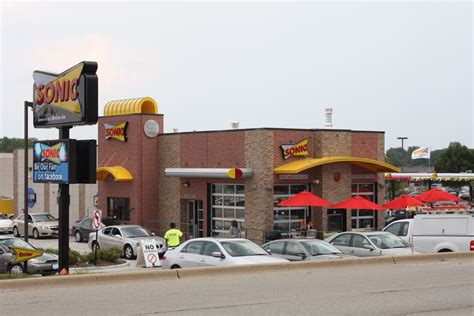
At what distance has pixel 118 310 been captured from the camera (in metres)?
12.4

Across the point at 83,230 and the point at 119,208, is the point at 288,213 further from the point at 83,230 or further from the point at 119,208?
the point at 83,230

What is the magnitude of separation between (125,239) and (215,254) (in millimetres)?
14048

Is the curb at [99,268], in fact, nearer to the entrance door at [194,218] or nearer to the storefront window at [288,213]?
the storefront window at [288,213]

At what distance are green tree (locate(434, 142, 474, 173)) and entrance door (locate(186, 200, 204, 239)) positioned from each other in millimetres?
67959

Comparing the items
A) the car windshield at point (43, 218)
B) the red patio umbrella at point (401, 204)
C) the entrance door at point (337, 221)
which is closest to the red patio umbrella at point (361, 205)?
the red patio umbrella at point (401, 204)

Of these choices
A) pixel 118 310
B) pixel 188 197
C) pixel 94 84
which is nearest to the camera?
pixel 118 310

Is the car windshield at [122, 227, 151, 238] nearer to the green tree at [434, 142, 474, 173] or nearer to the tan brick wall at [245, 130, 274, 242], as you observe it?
the tan brick wall at [245, 130, 274, 242]

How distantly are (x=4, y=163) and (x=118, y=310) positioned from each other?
53.0 m

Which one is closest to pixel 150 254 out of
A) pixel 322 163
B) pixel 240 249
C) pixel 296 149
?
pixel 240 249

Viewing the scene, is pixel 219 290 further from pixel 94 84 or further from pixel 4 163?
pixel 4 163

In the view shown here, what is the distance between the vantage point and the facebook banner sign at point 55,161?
18375 mm

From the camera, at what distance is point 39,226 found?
140 feet

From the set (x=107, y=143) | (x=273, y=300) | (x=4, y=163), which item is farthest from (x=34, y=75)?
(x=4, y=163)

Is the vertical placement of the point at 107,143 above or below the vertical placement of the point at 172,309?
above
